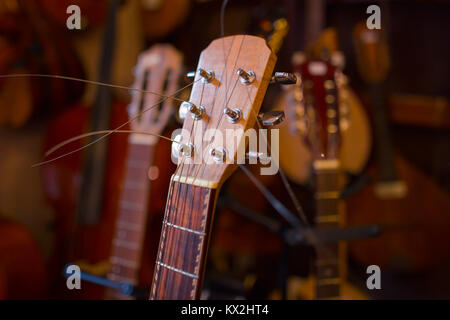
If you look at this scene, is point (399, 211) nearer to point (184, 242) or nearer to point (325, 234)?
point (325, 234)

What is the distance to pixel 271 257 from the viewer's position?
1.39 metres

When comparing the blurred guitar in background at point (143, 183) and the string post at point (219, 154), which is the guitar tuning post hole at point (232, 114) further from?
the blurred guitar in background at point (143, 183)

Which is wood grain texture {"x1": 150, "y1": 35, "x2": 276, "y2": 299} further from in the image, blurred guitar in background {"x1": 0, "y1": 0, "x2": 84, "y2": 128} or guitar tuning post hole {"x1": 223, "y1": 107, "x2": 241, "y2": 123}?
blurred guitar in background {"x1": 0, "y1": 0, "x2": 84, "y2": 128}

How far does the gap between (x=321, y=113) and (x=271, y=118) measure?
442mm

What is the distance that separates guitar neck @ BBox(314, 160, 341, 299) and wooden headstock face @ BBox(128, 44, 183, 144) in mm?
332

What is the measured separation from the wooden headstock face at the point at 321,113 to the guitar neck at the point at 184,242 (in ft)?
1.41

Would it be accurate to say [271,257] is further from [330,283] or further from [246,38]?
[246,38]

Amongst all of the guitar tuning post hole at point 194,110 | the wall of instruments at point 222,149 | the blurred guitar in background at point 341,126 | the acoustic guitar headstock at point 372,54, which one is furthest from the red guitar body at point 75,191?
the acoustic guitar headstock at point 372,54

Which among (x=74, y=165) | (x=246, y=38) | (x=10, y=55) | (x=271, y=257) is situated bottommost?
(x=271, y=257)

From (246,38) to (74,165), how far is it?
0.67 m

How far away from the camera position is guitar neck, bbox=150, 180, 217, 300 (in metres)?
0.50

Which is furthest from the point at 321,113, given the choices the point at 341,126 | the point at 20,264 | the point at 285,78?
the point at 20,264

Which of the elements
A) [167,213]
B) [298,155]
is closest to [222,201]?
[298,155]

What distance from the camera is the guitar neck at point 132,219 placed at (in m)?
0.89
